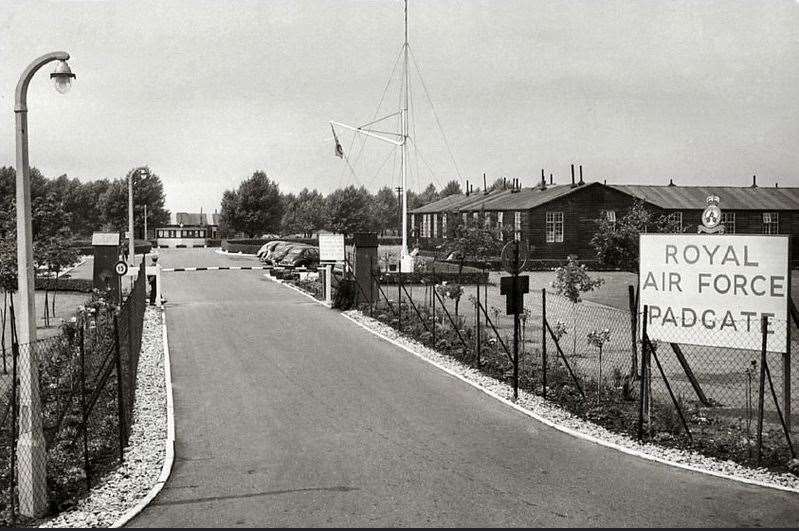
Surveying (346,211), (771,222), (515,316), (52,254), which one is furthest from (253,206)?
(515,316)

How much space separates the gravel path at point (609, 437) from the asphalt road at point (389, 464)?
0.35 m

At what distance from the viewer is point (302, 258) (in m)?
48.5

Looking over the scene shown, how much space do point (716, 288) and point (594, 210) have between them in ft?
152

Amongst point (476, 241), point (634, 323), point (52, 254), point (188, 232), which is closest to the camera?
point (634, 323)

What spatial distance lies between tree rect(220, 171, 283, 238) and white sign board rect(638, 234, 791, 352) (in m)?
88.5

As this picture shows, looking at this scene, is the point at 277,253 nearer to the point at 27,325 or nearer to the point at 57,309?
the point at 57,309

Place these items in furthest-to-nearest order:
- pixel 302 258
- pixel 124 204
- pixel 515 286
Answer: pixel 124 204, pixel 302 258, pixel 515 286

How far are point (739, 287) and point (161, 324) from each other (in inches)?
716

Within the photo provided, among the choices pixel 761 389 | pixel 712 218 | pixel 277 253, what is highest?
pixel 712 218

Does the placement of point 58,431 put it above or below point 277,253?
below

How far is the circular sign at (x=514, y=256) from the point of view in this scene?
15078 mm

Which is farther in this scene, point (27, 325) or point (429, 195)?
point (429, 195)

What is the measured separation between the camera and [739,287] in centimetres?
1192

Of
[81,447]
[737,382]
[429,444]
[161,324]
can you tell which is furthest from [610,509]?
[161,324]
